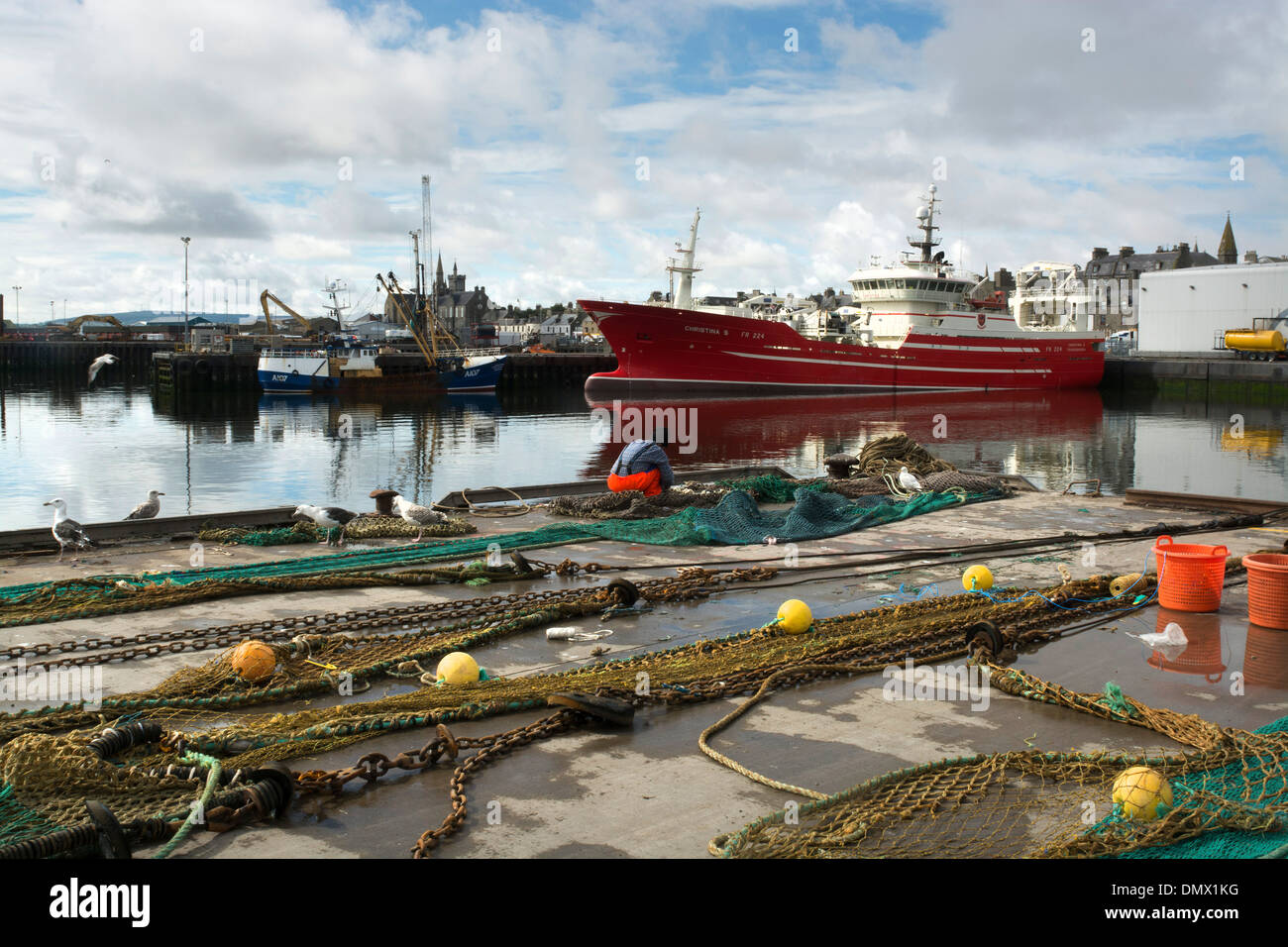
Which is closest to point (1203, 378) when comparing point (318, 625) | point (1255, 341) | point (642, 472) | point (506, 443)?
point (1255, 341)

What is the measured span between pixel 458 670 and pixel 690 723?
3.81 ft

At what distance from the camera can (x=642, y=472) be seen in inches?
422

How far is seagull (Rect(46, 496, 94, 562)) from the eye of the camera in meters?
7.24

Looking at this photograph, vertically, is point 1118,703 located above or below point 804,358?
below

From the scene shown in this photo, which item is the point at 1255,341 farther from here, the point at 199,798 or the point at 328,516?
the point at 199,798

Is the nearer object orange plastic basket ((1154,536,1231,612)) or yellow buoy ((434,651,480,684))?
yellow buoy ((434,651,480,684))

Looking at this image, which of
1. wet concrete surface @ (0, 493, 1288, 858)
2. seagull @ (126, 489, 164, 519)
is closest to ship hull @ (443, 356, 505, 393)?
seagull @ (126, 489, 164, 519)

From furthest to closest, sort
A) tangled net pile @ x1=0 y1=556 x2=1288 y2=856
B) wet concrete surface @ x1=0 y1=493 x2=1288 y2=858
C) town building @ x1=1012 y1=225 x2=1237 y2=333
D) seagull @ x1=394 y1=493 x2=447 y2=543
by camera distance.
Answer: town building @ x1=1012 y1=225 x2=1237 y2=333, seagull @ x1=394 y1=493 x2=447 y2=543, wet concrete surface @ x1=0 y1=493 x2=1288 y2=858, tangled net pile @ x1=0 y1=556 x2=1288 y2=856

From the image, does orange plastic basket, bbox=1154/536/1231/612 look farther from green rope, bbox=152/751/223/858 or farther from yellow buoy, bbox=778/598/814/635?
green rope, bbox=152/751/223/858

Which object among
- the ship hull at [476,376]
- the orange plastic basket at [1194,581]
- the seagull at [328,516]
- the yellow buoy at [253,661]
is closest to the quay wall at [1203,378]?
the ship hull at [476,376]

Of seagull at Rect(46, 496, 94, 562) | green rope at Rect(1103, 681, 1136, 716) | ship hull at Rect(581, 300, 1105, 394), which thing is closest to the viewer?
green rope at Rect(1103, 681, 1136, 716)

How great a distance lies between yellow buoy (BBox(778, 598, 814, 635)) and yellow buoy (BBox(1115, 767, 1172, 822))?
2487 millimetres

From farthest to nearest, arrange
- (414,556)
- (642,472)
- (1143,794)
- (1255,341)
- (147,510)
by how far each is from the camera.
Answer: (1255,341) → (642,472) → (147,510) → (414,556) → (1143,794)

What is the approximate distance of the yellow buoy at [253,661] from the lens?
178 inches
